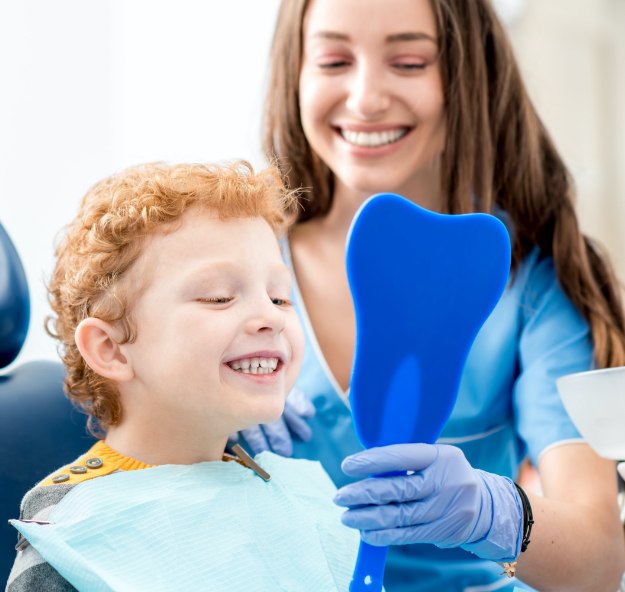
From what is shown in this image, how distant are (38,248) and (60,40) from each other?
21.2 inches

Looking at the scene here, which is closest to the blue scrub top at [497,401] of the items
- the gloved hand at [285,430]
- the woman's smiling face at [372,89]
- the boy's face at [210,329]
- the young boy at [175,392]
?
the gloved hand at [285,430]

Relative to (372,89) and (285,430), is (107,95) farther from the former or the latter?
(285,430)

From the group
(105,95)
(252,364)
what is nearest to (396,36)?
(252,364)

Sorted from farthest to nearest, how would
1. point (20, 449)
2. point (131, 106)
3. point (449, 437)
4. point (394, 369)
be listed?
point (131, 106), point (449, 437), point (20, 449), point (394, 369)

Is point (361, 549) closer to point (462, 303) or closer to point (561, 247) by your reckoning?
point (462, 303)

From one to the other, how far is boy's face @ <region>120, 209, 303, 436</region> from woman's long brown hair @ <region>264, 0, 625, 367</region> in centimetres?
72

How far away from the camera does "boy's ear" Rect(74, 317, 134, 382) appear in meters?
1.15

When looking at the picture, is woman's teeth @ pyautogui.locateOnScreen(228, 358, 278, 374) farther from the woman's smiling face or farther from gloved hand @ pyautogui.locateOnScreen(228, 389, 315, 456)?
the woman's smiling face

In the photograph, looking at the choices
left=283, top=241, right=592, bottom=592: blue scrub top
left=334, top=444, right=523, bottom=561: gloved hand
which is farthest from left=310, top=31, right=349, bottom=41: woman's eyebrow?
left=334, top=444, right=523, bottom=561: gloved hand

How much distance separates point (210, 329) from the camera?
1.09 metres

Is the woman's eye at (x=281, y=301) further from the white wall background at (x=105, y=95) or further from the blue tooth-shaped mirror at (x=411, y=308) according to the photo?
the white wall background at (x=105, y=95)

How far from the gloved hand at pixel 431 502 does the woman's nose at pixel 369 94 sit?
764mm

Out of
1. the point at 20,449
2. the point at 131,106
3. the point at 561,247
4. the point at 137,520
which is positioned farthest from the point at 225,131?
the point at 137,520

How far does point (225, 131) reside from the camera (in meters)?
2.68
